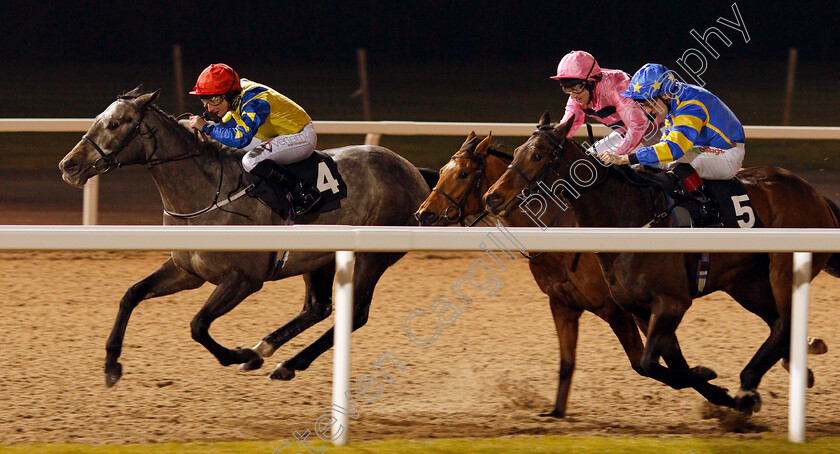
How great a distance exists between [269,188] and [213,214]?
0.95 feet

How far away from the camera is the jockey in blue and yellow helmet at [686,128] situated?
470 centimetres

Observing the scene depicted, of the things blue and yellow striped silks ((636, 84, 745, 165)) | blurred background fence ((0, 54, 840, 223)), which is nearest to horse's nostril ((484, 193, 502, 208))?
blue and yellow striped silks ((636, 84, 745, 165))

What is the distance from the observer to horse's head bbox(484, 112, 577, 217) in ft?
15.0

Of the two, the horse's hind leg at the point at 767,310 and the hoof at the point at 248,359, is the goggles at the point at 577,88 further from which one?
the hoof at the point at 248,359

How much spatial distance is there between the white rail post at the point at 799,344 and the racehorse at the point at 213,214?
2.33 meters

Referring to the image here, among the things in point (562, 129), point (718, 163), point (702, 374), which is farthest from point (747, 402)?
point (562, 129)

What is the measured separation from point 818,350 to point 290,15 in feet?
72.3

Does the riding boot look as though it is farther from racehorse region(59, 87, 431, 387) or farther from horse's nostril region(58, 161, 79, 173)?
horse's nostril region(58, 161, 79, 173)

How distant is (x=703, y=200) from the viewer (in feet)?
15.8

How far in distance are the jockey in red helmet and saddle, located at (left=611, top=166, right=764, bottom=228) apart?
1.67m

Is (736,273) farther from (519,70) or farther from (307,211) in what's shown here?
(519,70)

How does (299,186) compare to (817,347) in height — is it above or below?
above

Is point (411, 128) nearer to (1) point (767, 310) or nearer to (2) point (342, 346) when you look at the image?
(1) point (767, 310)

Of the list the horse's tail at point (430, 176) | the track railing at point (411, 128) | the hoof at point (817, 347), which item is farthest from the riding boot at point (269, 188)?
the track railing at point (411, 128)
